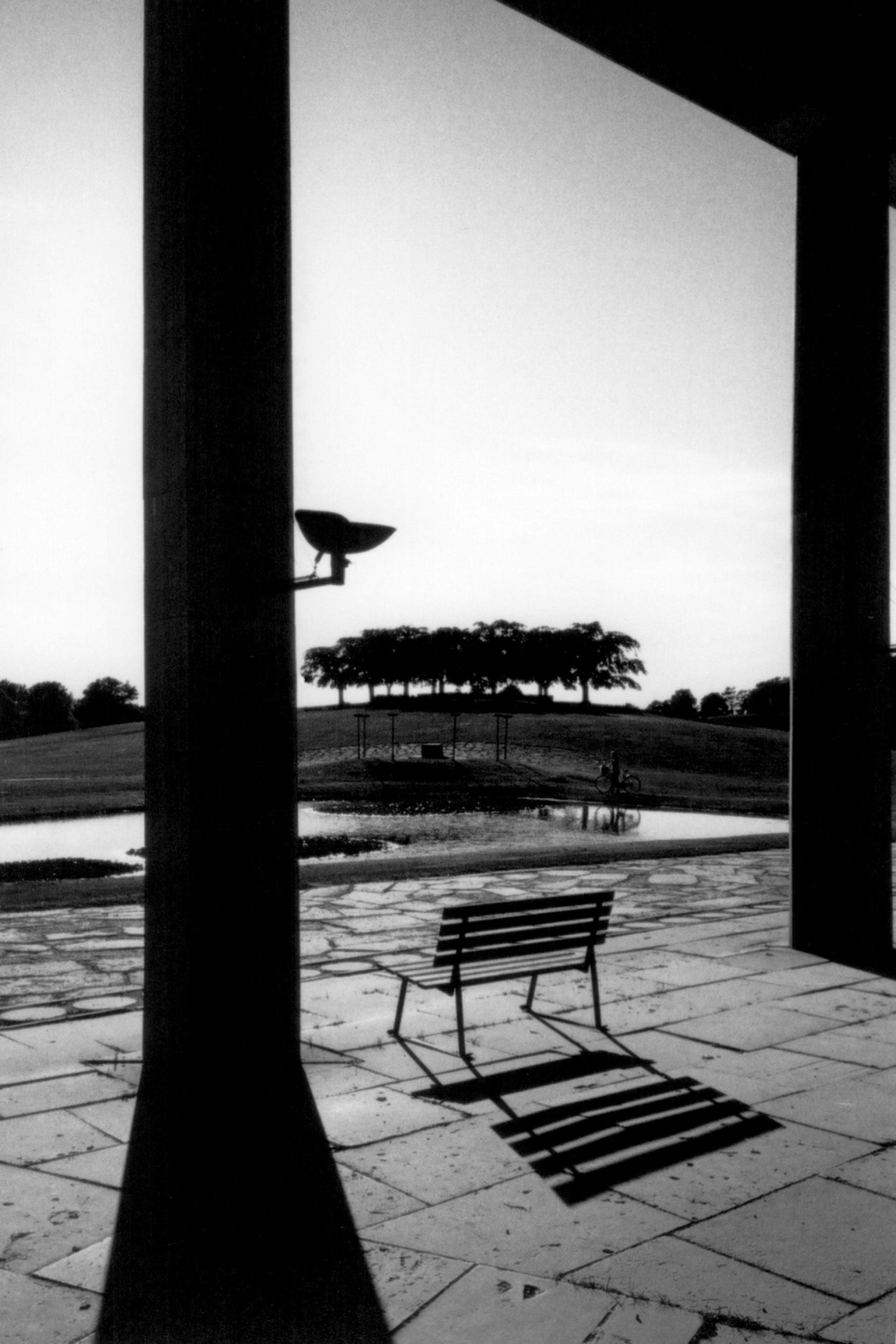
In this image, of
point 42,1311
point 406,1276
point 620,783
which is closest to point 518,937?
point 406,1276

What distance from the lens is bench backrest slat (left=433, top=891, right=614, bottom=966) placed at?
6160mm

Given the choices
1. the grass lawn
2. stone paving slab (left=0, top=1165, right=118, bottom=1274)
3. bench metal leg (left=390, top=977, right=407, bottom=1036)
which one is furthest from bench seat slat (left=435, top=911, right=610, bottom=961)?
the grass lawn

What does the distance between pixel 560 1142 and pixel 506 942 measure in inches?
65.3

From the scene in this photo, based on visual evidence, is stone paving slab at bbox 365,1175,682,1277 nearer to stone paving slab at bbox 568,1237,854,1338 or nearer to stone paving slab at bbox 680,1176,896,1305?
stone paving slab at bbox 568,1237,854,1338

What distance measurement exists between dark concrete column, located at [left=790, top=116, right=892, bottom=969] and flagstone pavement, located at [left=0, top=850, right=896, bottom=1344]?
797 millimetres

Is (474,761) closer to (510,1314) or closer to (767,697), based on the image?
(510,1314)

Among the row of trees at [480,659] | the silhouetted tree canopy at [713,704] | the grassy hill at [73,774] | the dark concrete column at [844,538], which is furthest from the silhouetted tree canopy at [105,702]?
the dark concrete column at [844,538]

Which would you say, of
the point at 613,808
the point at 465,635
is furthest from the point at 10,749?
the point at 465,635

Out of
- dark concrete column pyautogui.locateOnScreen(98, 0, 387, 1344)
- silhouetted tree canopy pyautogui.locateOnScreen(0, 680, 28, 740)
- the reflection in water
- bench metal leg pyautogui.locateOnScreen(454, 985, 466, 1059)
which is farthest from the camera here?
Answer: silhouetted tree canopy pyautogui.locateOnScreen(0, 680, 28, 740)

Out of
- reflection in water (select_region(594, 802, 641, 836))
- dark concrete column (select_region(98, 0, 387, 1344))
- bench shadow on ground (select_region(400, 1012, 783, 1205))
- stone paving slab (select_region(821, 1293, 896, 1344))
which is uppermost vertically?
dark concrete column (select_region(98, 0, 387, 1344))

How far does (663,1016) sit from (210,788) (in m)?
3.11

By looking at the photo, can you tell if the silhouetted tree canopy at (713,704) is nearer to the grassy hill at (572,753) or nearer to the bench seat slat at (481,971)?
the grassy hill at (572,753)

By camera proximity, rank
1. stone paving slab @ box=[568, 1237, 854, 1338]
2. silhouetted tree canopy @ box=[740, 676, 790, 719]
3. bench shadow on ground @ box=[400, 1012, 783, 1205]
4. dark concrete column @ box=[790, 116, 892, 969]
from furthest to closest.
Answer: silhouetted tree canopy @ box=[740, 676, 790, 719], dark concrete column @ box=[790, 116, 892, 969], bench shadow on ground @ box=[400, 1012, 783, 1205], stone paving slab @ box=[568, 1237, 854, 1338]

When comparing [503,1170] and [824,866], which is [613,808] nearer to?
[824,866]
